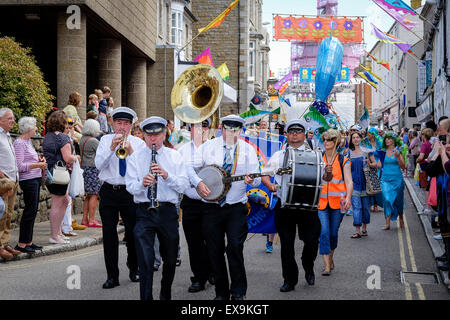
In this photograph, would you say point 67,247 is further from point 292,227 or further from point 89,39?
point 89,39

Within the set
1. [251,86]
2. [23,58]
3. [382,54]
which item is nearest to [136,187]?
[23,58]

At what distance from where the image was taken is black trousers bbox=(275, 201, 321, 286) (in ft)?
23.1

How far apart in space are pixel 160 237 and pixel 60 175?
13.5 feet

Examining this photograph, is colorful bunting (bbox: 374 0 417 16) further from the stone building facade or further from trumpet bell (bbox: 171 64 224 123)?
trumpet bell (bbox: 171 64 224 123)

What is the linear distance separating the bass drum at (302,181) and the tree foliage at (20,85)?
24.3 feet

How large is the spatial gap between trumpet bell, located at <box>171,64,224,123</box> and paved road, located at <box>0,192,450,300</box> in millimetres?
2018

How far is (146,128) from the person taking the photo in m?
6.06

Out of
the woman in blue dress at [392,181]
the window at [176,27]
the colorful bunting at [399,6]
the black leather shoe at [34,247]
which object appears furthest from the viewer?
the window at [176,27]

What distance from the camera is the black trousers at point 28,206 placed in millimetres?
8844

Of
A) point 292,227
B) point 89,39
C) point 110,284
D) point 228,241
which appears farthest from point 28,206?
point 89,39

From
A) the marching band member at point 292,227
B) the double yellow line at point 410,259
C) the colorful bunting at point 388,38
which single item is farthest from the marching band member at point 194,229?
the colorful bunting at point 388,38

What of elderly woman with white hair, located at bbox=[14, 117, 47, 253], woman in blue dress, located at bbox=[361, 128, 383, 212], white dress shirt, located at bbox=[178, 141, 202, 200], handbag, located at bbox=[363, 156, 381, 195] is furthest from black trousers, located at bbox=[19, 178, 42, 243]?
woman in blue dress, located at bbox=[361, 128, 383, 212]

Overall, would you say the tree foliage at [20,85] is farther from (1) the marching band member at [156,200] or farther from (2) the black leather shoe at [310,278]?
(2) the black leather shoe at [310,278]

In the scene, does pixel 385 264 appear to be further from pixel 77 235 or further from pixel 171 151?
pixel 77 235
